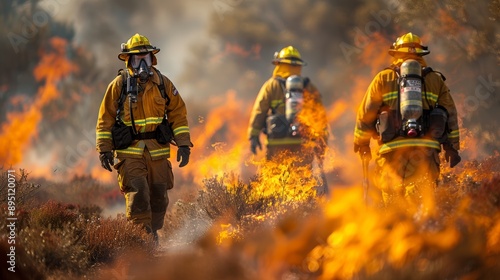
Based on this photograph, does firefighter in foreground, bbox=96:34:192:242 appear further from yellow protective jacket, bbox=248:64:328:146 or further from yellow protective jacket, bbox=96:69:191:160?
yellow protective jacket, bbox=248:64:328:146

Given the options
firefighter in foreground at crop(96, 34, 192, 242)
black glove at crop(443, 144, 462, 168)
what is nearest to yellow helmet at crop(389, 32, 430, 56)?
black glove at crop(443, 144, 462, 168)

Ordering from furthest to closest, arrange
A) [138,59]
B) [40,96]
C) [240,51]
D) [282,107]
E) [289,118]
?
[240,51] < [40,96] < [282,107] < [289,118] < [138,59]

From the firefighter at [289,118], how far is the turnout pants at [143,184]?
333cm

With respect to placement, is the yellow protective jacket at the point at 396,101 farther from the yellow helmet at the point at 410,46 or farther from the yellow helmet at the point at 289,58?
the yellow helmet at the point at 289,58

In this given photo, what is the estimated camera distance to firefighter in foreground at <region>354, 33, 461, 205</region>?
6414mm

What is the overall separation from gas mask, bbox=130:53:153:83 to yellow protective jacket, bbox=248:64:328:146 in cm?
355

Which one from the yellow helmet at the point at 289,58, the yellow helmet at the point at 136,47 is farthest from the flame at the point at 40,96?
the yellow helmet at the point at 136,47

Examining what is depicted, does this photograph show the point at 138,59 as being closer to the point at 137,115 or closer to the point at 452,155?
the point at 137,115

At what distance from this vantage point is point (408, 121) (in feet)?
21.0

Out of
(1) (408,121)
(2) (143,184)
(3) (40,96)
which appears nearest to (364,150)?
(1) (408,121)

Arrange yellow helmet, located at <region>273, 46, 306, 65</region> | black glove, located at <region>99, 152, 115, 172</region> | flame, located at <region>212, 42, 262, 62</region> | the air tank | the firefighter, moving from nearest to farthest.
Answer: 1. the air tank
2. black glove, located at <region>99, 152, 115, 172</region>
3. the firefighter
4. yellow helmet, located at <region>273, 46, 306, 65</region>
5. flame, located at <region>212, 42, 262, 62</region>

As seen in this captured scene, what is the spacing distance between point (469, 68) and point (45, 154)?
1101 centimetres

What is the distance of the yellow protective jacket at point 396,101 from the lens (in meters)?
6.58

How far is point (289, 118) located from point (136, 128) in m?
3.59
